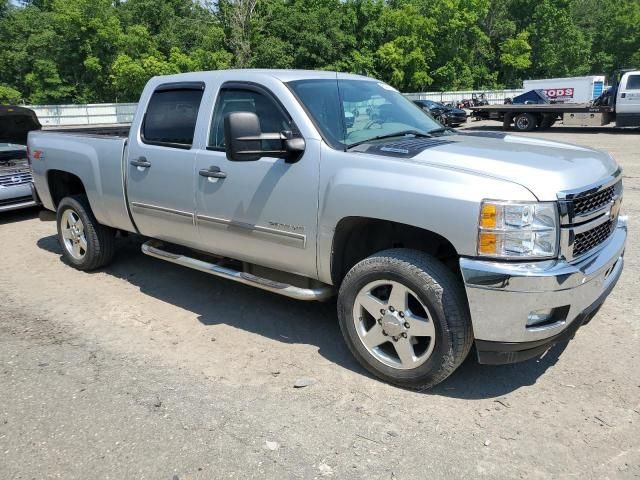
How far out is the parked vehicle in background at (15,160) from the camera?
8227 millimetres

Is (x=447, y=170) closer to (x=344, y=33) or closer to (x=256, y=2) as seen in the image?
(x=256, y=2)

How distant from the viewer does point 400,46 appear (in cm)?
4950

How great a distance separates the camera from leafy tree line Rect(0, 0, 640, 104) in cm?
4284

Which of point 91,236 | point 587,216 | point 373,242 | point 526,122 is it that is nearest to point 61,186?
point 91,236

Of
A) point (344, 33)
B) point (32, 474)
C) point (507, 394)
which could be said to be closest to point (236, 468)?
point (32, 474)

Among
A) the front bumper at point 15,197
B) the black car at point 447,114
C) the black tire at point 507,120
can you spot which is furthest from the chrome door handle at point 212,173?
the black car at point 447,114

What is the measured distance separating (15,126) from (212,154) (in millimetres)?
6875

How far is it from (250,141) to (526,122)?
2224 cm

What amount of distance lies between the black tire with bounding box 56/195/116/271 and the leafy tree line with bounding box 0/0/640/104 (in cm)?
3497

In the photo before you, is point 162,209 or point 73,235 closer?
point 162,209

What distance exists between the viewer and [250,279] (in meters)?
4.19

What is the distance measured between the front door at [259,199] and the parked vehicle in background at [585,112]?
2029cm

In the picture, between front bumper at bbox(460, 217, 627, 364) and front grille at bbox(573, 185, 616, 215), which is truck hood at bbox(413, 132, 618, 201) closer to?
front grille at bbox(573, 185, 616, 215)

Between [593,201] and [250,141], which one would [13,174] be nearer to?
[250,141]
